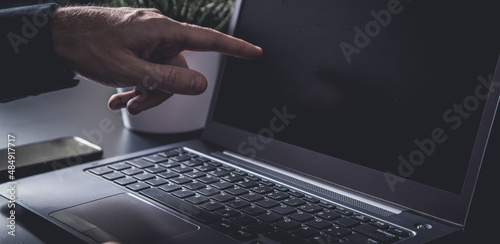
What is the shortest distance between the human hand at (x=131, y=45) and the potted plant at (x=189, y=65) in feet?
0.79

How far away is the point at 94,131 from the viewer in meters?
1.05

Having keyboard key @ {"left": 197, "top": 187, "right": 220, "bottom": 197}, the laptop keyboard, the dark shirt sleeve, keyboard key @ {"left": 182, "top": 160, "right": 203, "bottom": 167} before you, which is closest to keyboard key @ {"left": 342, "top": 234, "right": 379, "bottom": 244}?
the laptop keyboard

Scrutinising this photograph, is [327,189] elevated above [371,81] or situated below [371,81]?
below

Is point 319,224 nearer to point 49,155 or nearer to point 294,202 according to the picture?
point 294,202

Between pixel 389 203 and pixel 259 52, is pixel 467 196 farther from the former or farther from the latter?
pixel 259 52

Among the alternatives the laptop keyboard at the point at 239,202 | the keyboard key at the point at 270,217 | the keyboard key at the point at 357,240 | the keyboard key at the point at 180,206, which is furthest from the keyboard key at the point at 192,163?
the keyboard key at the point at 357,240

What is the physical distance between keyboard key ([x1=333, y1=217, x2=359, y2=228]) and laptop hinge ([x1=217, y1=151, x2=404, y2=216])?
6 centimetres

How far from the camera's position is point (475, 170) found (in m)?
0.61

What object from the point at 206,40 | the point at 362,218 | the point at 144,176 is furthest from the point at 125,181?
the point at 362,218

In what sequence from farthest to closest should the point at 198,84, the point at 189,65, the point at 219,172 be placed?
the point at 189,65
the point at 219,172
the point at 198,84

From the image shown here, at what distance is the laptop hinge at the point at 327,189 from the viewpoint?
0.67 m

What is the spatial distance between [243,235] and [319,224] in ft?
0.31

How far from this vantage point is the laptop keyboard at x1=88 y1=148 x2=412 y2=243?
58 cm

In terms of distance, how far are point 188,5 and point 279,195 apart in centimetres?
47
